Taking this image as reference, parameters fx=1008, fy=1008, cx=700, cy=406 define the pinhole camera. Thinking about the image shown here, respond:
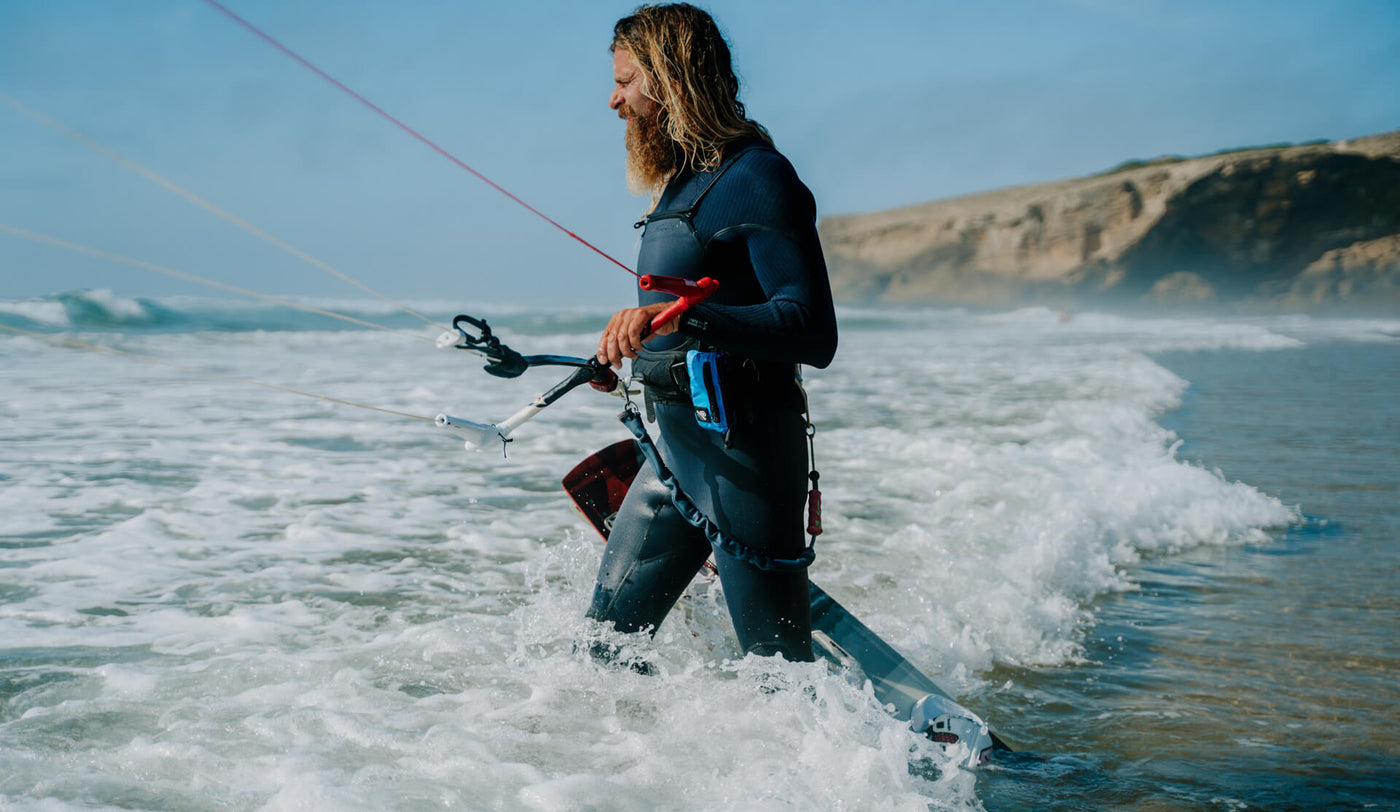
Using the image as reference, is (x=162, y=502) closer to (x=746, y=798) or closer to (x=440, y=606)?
(x=440, y=606)

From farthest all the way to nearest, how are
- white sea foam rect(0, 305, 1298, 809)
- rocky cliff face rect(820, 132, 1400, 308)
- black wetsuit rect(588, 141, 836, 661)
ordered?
rocky cliff face rect(820, 132, 1400, 308) < white sea foam rect(0, 305, 1298, 809) < black wetsuit rect(588, 141, 836, 661)

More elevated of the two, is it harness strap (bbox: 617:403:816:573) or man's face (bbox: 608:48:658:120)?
man's face (bbox: 608:48:658:120)

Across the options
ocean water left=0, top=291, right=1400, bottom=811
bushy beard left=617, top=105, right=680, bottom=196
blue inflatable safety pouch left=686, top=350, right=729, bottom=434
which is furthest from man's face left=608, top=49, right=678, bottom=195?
ocean water left=0, top=291, right=1400, bottom=811

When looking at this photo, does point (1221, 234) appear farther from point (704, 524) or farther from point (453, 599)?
point (704, 524)

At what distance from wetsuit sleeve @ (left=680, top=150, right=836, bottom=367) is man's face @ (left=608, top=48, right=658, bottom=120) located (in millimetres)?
281

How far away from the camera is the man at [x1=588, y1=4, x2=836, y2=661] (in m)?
2.06

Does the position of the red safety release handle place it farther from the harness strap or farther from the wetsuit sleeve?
the harness strap

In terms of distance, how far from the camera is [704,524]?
7.84 ft

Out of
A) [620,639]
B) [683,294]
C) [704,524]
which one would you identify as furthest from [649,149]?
[620,639]

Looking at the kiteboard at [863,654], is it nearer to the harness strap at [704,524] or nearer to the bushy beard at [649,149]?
the harness strap at [704,524]

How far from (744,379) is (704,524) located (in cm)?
38

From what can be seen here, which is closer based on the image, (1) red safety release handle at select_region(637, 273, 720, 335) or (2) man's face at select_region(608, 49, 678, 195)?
(1) red safety release handle at select_region(637, 273, 720, 335)

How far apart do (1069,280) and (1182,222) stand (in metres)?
5.72

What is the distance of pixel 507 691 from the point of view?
122 inches
